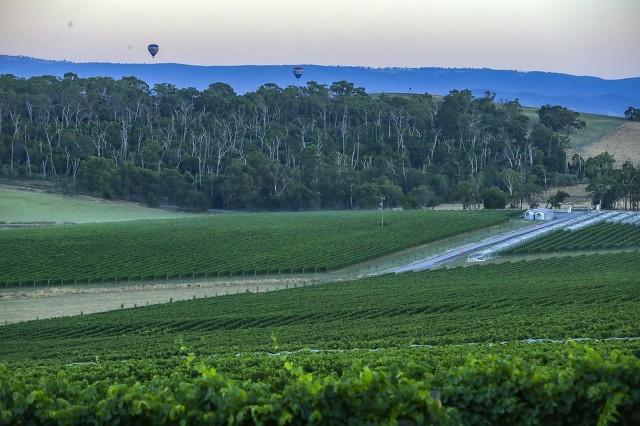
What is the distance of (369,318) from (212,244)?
3627 centimetres

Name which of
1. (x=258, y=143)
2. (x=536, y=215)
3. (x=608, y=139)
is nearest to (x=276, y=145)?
(x=258, y=143)

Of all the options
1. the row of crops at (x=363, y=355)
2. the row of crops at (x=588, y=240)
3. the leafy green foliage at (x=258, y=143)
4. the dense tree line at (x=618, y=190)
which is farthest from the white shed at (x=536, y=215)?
the row of crops at (x=363, y=355)

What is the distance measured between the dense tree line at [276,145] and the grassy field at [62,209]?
3244mm

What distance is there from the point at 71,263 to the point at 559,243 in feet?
108

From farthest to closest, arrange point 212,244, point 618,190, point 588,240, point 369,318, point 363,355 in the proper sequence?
point 618,190 < point 212,244 < point 588,240 < point 369,318 < point 363,355

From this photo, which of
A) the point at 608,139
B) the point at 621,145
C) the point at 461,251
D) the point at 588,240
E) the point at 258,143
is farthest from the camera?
the point at 608,139

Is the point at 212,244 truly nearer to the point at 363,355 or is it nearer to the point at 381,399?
the point at 363,355

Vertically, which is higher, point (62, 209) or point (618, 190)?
point (618, 190)

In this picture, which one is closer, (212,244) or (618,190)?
(212,244)

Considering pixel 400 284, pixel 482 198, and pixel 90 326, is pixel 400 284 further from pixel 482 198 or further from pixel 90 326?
pixel 482 198

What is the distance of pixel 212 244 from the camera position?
70312 mm

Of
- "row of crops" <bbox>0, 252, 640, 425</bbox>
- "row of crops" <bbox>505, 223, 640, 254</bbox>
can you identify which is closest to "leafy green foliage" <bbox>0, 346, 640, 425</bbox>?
"row of crops" <bbox>0, 252, 640, 425</bbox>

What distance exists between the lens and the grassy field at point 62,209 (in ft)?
297

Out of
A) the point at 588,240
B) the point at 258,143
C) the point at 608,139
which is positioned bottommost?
the point at 588,240
